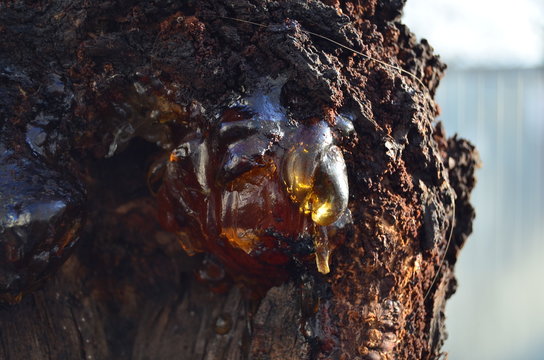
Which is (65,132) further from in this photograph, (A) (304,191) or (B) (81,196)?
(A) (304,191)

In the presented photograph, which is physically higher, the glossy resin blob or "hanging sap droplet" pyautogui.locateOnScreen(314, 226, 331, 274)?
the glossy resin blob

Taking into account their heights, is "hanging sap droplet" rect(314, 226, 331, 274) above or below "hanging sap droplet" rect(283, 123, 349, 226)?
below

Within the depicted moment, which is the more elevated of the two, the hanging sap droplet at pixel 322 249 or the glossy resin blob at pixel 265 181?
the glossy resin blob at pixel 265 181

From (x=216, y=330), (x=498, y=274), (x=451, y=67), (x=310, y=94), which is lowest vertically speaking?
(x=498, y=274)

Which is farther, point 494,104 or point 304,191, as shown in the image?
point 494,104

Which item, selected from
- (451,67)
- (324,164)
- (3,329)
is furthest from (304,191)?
(451,67)
